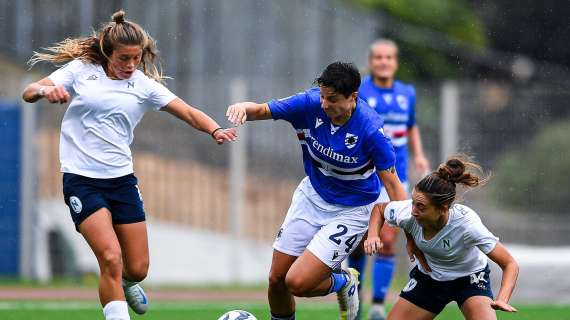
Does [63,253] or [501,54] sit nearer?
[63,253]

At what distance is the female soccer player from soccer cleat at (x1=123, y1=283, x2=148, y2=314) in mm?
553

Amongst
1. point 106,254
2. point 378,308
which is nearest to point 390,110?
point 378,308

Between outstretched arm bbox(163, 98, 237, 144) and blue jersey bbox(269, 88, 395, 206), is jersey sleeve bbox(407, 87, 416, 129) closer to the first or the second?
blue jersey bbox(269, 88, 395, 206)

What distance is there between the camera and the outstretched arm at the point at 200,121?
6664mm

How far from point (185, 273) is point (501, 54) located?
1498 cm

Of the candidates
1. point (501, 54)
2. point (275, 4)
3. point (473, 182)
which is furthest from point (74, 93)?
point (501, 54)

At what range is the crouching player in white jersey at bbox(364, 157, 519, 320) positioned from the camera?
6469 millimetres

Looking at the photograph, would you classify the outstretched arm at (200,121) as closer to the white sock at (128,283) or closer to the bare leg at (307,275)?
the bare leg at (307,275)

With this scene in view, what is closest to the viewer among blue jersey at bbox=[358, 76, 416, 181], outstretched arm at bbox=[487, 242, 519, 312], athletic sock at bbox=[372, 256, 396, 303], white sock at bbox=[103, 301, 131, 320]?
outstretched arm at bbox=[487, 242, 519, 312]

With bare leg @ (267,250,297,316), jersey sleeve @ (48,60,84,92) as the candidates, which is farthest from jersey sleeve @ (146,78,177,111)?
bare leg @ (267,250,297,316)

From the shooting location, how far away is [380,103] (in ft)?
29.8

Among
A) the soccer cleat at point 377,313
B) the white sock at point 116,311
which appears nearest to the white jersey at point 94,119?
the white sock at point 116,311

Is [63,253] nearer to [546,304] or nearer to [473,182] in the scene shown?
[546,304]

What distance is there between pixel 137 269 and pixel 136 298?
0.57 meters
